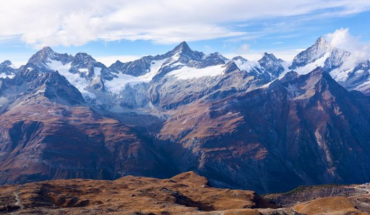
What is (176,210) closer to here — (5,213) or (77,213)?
(77,213)

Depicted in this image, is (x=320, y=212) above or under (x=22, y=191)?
under

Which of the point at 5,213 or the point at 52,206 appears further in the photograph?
the point at 52,206

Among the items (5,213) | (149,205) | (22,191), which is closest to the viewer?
(5,213)

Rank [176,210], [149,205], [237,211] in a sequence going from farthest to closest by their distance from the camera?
[149,205] < [176,210] < [237,211]

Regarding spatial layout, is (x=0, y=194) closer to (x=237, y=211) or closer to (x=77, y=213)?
(x=77, y=213)

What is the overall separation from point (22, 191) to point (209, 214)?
96.3m

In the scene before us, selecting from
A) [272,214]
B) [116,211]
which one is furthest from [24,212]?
[272,214]

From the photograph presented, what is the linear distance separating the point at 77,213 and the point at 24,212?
19.4 m

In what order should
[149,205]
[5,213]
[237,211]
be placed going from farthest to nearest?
[149,205] < [5,213] < [237,211]

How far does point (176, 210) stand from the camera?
167 m

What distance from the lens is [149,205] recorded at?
602 feet

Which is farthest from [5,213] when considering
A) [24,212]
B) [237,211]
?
[237,211]

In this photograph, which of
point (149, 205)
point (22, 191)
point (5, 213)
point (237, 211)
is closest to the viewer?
point (237, 211)

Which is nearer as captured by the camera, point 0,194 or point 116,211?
point 116,211
